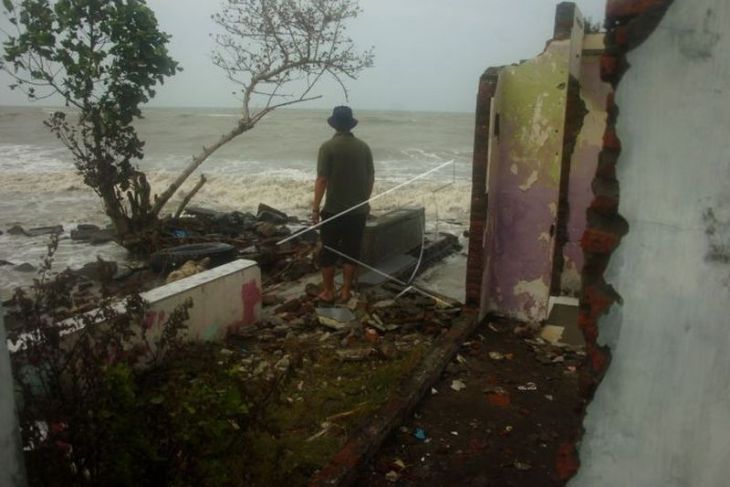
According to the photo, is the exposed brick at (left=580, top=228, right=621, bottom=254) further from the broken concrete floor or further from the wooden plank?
the wooden plank

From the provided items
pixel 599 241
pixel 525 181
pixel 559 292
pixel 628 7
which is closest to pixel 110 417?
pixel 599 241

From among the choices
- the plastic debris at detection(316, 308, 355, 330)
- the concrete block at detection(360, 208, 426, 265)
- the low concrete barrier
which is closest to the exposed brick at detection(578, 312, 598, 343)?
the low concrete barrier

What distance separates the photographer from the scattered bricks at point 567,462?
2.39m

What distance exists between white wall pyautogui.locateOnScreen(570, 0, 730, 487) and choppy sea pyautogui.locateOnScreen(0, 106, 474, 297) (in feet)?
29.2

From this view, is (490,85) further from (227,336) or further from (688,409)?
(688,409)

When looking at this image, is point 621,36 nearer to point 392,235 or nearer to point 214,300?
point 214,300

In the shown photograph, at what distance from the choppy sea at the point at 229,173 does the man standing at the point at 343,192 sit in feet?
16.3

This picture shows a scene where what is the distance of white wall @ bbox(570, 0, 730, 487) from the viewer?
6.43 ft

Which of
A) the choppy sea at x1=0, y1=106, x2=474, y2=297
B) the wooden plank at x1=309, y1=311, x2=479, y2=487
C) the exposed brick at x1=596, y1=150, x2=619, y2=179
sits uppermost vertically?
the exposed brick at x1=596, y1=150, x2=619, y2=179

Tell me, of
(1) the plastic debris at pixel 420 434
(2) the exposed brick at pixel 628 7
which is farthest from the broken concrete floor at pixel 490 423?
(2) the exposed brick at pixel 628 7

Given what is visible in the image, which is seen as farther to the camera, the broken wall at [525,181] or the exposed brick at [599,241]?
the broken wall at [525,181]

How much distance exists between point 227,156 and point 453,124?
29149 millimetres

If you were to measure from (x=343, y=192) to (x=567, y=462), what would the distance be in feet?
16.1

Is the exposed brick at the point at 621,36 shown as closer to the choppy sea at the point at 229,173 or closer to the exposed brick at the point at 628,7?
the exposed brick at the point at 628,7
